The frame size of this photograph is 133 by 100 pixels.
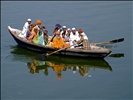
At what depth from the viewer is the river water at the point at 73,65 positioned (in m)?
10.3

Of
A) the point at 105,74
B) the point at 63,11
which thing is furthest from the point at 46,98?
the point at 63,11

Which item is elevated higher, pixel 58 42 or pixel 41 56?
pixel 58 42

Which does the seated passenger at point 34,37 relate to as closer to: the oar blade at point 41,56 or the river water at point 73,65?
the river water at point 73,65

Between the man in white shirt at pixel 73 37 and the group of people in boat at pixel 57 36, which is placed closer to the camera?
the group of people in boat at pixel 57 36

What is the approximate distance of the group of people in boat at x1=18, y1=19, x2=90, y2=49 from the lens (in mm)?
12531

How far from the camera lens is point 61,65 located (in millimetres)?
12336

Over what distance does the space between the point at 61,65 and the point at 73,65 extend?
0.38 meters

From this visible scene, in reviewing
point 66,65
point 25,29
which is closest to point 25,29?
point 25,29

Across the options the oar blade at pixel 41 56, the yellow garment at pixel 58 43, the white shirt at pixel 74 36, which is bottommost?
the oar blade at pixel 41 56

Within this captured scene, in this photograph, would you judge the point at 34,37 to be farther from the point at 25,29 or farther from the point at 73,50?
the point at 73,50

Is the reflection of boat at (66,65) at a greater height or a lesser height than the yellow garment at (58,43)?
lesser

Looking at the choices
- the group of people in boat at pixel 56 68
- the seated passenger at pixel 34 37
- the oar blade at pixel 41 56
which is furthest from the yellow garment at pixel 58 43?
the seated passenger at pixel 34 37

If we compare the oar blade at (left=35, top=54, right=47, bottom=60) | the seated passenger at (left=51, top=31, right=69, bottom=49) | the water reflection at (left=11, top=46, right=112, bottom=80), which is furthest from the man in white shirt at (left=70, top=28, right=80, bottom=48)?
the oar blade at (left=35, top=54, right=47, bottom=60)

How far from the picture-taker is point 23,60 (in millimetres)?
12758
